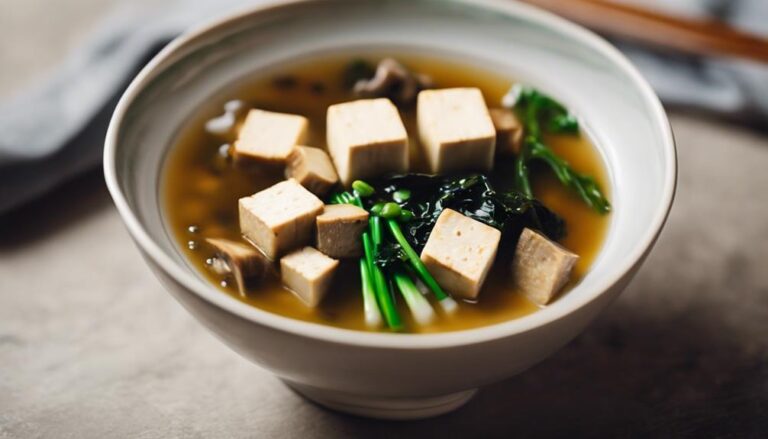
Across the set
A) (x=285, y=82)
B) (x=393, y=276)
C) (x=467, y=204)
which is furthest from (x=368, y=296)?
(x=285, y=82)

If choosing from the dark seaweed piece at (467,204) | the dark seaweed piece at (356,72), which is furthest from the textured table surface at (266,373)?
the dark seaweed piece at (356,72)

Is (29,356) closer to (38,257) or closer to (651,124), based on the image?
(38,257)

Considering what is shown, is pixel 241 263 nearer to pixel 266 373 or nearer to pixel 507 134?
pixel 266 373

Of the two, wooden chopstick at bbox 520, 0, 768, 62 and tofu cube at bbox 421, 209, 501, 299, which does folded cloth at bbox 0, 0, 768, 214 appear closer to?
wooden chopstick at bbox 520, 0, 768, 62

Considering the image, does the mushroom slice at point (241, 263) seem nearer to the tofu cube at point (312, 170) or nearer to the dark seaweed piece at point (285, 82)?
the tofu cube at point (312, 170)

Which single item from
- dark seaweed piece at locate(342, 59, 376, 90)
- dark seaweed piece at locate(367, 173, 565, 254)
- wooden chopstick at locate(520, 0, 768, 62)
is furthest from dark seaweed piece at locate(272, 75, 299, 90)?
wooden chopstick at locate(520, 0, 768, 62)
